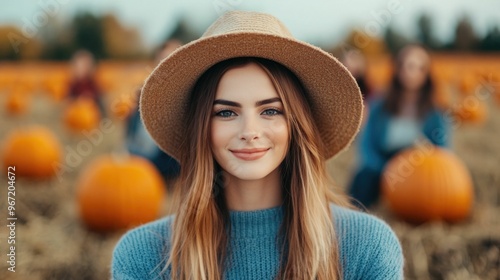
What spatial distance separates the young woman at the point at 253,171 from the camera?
2.19 meters

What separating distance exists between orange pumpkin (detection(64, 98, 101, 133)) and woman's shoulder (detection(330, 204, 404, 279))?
9.15 m

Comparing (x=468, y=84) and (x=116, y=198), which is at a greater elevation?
(x=468, y=84)

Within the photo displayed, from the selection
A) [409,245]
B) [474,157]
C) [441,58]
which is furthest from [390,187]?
[441,58]

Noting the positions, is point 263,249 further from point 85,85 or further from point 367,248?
point 85,85

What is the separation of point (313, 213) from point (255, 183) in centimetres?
23

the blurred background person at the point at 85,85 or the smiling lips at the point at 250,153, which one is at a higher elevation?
the blurred background person at the point at 85,85

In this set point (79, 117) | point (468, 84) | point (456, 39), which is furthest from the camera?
point (456, 39)

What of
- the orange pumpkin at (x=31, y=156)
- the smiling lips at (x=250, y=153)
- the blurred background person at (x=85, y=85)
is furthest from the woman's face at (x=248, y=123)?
the blurred background person at (x=85, y=85)

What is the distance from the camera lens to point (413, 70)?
6125 millimetres

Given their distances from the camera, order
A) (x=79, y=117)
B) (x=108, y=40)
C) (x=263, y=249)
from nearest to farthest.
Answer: (x=263, y=249)
(x=79, y=117)
(x=108, y=40)

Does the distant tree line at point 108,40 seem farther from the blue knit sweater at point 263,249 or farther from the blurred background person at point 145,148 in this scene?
the blue knit sweater at point 263,249

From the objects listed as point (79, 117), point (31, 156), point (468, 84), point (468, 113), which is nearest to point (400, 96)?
point (31, 156)

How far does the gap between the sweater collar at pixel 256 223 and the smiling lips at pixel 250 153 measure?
0.23m

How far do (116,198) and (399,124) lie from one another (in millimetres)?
2499
